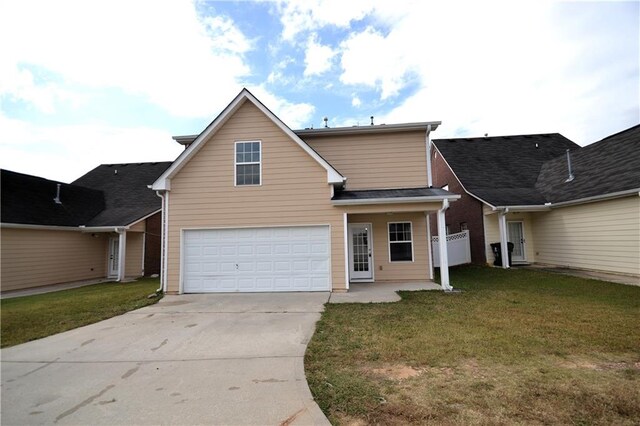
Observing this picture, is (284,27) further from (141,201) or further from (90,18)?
(141,201)

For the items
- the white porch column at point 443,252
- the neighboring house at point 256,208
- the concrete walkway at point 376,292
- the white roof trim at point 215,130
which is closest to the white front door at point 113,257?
the neighboring house at point 256,208

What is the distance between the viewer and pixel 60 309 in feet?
28.2

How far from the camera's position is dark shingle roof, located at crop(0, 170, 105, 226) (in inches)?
528

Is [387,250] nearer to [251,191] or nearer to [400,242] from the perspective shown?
[400,242]

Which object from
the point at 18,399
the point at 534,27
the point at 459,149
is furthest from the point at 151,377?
the point at 459,149

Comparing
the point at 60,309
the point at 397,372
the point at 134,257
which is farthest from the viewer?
the point at 134,257

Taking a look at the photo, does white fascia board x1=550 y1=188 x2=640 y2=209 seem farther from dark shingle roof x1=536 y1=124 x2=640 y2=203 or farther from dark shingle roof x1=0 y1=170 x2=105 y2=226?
dark shingle roof x1=0 y1=170 x2=105 y2=226

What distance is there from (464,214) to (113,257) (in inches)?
777

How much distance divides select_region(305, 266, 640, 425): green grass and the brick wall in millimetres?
8548

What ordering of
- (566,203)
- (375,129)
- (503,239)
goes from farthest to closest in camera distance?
(503,239)
(566,203)
(375,129)

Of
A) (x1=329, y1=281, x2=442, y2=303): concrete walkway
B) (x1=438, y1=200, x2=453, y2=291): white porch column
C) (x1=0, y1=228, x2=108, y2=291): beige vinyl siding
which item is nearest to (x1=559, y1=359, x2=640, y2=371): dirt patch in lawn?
(x1=329, y1=281, x2=442, y2=303): concrete walkway

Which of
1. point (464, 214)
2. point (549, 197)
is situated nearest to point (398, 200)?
point (549, 197)

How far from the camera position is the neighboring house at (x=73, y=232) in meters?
13.1

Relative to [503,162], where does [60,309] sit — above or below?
below
